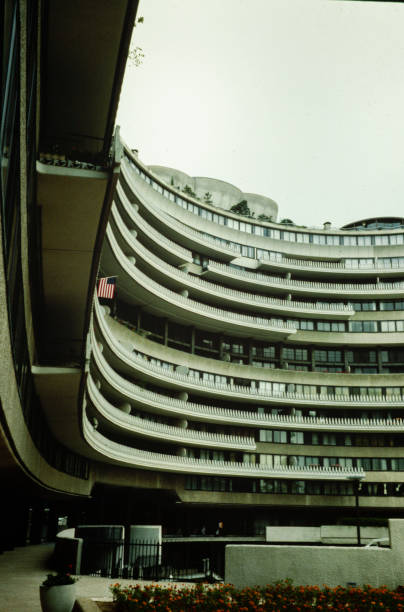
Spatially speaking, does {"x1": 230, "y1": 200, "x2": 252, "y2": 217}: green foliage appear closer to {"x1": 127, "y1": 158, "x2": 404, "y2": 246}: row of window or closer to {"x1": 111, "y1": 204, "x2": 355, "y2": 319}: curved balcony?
{"x1": 127, "y1": 158, "x2": 404, "y2": 246}: row of window

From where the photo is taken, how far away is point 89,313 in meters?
17.0

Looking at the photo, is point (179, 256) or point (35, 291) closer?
point (35, 291)

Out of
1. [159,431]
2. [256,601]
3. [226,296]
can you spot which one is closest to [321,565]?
[256,601]

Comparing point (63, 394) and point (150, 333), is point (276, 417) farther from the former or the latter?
point (63, 394)

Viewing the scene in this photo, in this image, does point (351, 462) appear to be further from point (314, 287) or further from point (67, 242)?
point (67, 242)

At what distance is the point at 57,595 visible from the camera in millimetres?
12227

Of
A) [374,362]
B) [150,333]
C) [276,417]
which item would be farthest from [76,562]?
[374,362]

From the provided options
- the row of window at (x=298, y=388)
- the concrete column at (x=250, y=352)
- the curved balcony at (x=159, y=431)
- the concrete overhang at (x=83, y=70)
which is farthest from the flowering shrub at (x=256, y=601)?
the concrete column at (x=250, y=352)

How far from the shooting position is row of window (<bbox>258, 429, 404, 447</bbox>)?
5634 cm

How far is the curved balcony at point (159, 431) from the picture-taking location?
32.9 metres

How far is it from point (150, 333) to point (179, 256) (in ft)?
26.5

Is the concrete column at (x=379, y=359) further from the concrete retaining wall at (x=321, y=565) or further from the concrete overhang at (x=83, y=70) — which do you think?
the concrete overhang at (x=83, y=70)

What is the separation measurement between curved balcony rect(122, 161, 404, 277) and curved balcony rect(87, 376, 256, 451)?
1819cm

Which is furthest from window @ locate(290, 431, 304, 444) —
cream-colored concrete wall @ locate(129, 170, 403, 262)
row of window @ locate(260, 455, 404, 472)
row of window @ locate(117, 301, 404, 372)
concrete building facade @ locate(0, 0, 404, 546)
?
cream-colored concrete wall @ locate(129, 170, 403, 262)
